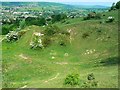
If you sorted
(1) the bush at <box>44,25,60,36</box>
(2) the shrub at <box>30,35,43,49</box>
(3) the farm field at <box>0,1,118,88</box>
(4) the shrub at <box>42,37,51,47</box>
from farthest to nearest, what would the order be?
(1) the bush at <box>44,25,60,36</box> < (4) the shrub at <box>42,37,51,47</box> < (2) the shrub at <box>30,35,43,49</box> < (3) the farm field at <box>0,1,118,88</box>

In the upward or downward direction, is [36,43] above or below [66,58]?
above

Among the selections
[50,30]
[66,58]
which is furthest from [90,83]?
[50,30]

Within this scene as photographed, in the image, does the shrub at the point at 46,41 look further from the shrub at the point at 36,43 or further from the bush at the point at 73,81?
the bush at the point at 73,81

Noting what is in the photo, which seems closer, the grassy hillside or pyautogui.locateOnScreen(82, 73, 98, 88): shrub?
pyautogui.locateOnScreen(82, 73, 98, 88): shrub

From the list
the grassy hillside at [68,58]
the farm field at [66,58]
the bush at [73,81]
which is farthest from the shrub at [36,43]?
the bush at [73,81]

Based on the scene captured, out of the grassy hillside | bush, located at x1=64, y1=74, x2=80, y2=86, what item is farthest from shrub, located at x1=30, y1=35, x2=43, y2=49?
bush, located at x1=64, y1=74, x2=80, y2=86

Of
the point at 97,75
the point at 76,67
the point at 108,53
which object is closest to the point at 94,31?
the point at 108,53

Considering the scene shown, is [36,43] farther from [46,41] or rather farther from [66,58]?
[66,58]

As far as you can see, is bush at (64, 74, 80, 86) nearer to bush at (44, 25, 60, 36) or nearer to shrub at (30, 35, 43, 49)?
shrub at (30, 35, 43, 49)

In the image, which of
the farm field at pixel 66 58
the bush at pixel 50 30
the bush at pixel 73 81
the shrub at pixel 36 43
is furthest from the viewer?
the bush at pixel 50 30
